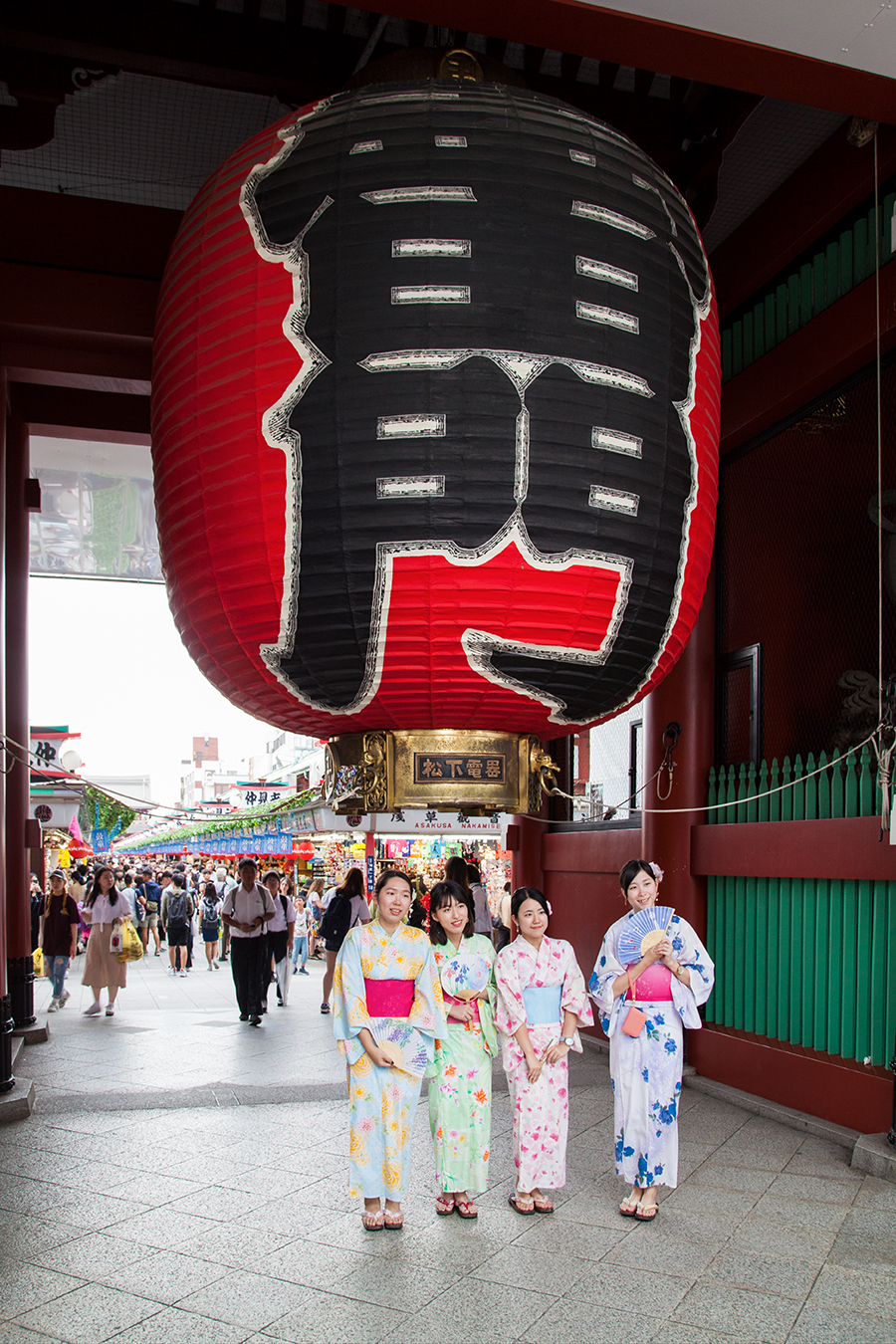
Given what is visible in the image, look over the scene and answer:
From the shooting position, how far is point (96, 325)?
222 inches

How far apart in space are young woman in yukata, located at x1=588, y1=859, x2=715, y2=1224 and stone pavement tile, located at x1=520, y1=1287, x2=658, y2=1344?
3.20ft

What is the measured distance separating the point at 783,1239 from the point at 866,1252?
298 mm

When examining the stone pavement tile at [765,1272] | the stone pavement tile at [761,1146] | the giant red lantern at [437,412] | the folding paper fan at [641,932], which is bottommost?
the stone pavement tile at [761,1146]

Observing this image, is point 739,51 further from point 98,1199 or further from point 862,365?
point 98,1199

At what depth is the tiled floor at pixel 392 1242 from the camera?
3.21 meters

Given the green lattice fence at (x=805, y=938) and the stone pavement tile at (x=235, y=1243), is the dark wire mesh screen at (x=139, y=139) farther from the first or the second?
the stone pavement tile at (x=235, y=1243)

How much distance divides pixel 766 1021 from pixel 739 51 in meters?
5.04

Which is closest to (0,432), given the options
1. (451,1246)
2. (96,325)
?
(96,325)

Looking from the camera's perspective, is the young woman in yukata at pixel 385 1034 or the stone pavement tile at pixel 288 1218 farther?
the young woman in yukata at pixel 385 1034

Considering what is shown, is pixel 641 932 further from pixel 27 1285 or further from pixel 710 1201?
pixel 27 1285

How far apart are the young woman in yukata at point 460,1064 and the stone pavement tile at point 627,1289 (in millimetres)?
767

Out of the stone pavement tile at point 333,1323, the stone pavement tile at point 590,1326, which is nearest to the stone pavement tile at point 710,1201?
the stone pavement tile at point 590,1326

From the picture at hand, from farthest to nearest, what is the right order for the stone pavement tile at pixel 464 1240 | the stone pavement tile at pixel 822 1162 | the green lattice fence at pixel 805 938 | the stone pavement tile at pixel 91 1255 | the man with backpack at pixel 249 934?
the man with backpack at pixel 249 934 → the green lattice fence at pixel 805 938 → the stone pavement tile at pixel 822 1162 → the stone pavement tile at pixel 464 1240 → the stone pavement tile at pixel 91 1255

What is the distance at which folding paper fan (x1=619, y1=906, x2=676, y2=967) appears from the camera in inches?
175
